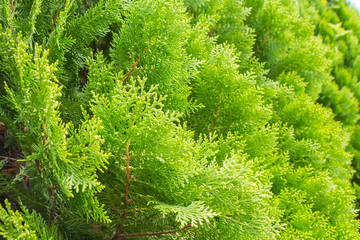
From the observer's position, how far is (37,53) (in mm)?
802

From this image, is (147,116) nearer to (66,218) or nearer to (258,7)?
(66,218)

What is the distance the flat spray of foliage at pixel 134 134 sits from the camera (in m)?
0.84

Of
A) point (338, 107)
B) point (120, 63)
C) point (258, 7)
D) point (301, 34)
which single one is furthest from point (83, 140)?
point (338, 107)

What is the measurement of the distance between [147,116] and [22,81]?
345 mm

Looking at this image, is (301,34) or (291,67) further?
(301,34)

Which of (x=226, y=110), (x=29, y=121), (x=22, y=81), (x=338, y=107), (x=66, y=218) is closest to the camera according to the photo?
(x=22, y=81)

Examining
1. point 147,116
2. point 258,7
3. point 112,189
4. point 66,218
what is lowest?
point 66,218

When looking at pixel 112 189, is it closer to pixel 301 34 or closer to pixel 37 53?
pixel 37 53

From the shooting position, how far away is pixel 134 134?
88 centimetres

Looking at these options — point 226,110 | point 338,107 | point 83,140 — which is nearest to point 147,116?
point 83,140

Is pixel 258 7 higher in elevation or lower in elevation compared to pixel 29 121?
higher

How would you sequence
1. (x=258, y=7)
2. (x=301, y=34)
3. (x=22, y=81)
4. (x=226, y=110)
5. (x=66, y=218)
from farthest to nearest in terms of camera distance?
1. (x=301, y=34)
2. (x=258, y=7)
3. (x=226, y=110)
4. (x=66, y=218)
5. (x=22, y=81)

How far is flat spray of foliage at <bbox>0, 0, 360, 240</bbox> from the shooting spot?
0.84 m

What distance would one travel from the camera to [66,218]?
1138mm
